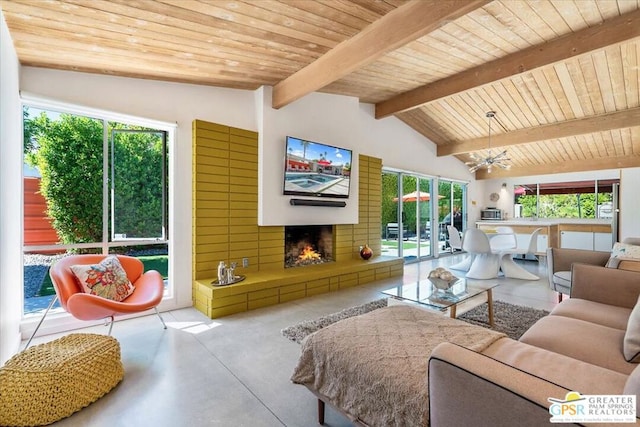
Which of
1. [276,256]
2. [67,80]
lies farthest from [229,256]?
[67,80]

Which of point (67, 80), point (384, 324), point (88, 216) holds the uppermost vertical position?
point (67, 80)

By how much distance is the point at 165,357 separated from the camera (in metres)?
2.40

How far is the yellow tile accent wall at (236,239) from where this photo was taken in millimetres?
3555

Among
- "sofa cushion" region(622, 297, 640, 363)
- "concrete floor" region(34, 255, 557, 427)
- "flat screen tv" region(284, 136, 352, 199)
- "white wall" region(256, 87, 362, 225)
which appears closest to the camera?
"sofa cushion" region(622, 297, 640, 363)

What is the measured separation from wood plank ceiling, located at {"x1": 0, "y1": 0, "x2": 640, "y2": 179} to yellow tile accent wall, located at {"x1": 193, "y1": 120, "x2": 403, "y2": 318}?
85cm

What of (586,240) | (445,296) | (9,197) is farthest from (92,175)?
(586,240)

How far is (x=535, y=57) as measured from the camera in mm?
3723

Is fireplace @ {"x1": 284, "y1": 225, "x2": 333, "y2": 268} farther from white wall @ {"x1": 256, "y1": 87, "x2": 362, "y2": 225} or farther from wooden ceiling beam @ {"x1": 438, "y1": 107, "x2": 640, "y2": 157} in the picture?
wooden ceiling beam @ {"x1": 438, "y1": 107, "x2": 640, "y2": 157}

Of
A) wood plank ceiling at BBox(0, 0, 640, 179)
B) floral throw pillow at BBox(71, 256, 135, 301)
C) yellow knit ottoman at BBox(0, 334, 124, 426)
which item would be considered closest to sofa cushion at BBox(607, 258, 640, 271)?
wood plank ceiling at BBox(0, 0, 640, 179)

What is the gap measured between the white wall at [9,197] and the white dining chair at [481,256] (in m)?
5.82

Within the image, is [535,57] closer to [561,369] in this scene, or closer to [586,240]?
[561,369]

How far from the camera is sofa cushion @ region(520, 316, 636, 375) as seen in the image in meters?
1.51

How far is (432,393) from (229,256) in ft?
10.7

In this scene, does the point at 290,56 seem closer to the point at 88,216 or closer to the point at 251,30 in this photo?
the point at 251,30
